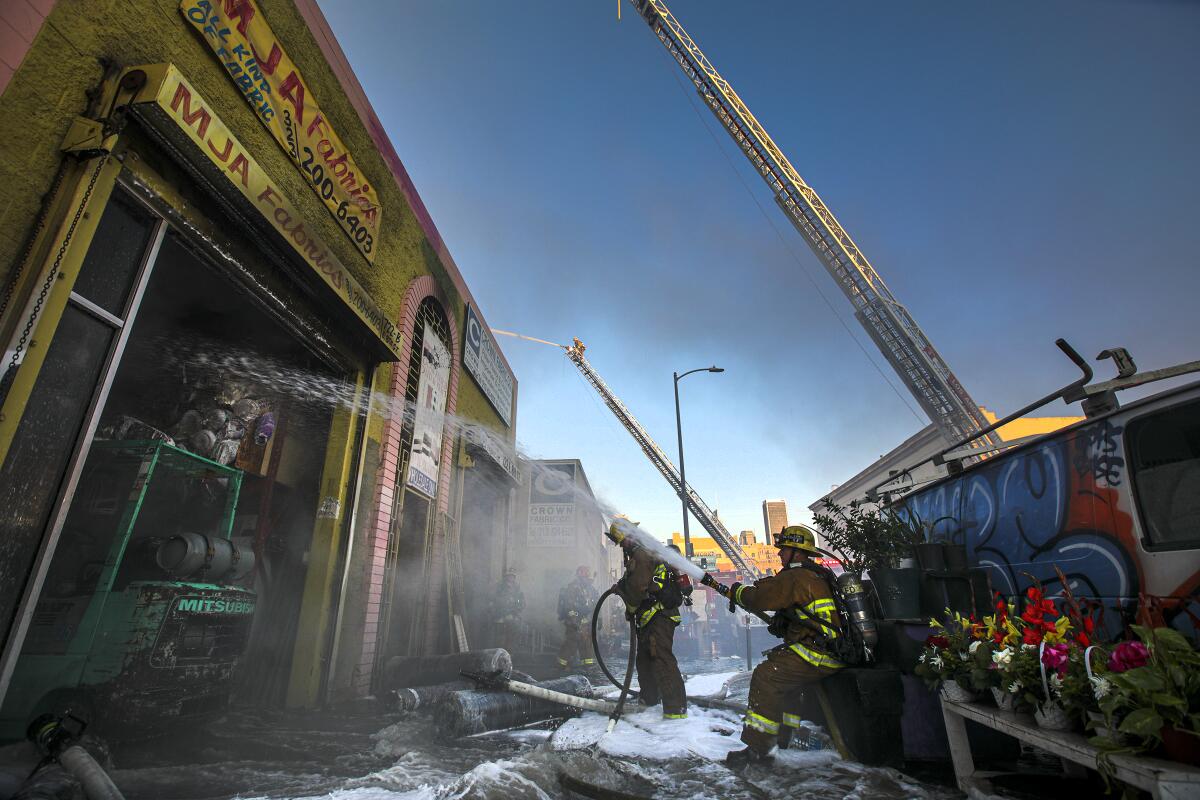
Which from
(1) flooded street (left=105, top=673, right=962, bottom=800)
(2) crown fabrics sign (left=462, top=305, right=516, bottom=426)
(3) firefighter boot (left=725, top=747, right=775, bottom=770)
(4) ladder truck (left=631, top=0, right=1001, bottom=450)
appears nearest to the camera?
(1) flooded street (left=105, top=673, right=962, bottom=800)

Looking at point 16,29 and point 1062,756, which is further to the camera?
point 16,29

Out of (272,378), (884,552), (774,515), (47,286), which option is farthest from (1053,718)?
(774,515)

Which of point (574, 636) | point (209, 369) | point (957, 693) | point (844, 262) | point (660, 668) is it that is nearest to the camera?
point (957, 693)

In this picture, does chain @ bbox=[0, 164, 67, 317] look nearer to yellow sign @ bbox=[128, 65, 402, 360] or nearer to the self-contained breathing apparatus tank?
yellow sign @ bbox=[128, 65, 402, 360]

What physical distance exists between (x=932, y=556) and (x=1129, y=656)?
2.52 meters

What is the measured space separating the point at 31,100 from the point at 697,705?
7.94 meters

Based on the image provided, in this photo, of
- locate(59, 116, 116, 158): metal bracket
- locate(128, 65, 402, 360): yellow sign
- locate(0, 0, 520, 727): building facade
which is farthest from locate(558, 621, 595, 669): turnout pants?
locate(59, 116, 116, 158): metal bracket

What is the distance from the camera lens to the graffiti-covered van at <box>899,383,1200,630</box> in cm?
281

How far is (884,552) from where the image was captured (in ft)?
16.2

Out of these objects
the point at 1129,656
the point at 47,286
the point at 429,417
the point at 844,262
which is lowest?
the point at 1129,656

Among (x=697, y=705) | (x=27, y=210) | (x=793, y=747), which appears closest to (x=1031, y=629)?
(x=793, y=747)

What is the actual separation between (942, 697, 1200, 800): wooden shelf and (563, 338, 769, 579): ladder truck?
28296mm

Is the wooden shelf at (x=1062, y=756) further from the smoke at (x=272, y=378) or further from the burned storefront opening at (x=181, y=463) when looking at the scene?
the burned storefront opening at (x=181, y=463)

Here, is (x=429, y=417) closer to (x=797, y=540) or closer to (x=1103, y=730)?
(x=797, y=540)
